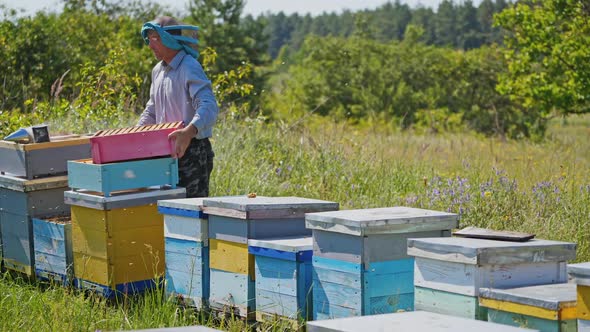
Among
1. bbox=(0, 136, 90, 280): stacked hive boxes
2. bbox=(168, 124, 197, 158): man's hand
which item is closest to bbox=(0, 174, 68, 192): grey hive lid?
bbox=(0, 136, 90, 280): stacked hive boxes

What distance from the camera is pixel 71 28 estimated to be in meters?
19.7

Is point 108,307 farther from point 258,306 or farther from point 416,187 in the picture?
point 416,187

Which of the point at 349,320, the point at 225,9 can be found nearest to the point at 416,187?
the point at 349,320

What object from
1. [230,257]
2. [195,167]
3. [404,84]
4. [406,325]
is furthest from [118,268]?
[404,84]

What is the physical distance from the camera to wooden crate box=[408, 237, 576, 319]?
3332mm

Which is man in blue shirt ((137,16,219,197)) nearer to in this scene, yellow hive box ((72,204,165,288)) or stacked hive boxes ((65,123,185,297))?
stacked hive boxes ((65,123,185,297))

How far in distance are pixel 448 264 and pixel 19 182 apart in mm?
3023

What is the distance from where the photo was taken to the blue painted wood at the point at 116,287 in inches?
189

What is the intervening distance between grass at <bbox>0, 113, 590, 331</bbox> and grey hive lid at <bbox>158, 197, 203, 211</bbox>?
0.48 metres

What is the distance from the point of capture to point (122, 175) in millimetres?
4848

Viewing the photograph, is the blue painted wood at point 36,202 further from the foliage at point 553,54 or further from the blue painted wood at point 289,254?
the foliage at point 553,54

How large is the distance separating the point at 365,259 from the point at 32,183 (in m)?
2.51

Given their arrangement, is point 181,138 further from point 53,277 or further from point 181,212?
point 53,277

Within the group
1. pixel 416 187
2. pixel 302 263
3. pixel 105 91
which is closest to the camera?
pixel 302 263
